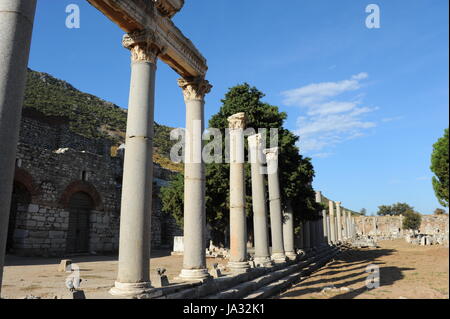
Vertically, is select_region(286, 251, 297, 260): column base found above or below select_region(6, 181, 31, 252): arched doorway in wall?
below

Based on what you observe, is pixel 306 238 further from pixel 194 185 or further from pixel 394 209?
pixel 394 209

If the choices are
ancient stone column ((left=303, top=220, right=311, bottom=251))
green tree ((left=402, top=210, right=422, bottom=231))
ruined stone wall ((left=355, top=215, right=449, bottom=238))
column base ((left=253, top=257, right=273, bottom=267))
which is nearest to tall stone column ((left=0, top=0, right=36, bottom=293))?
column base ((left=253, top=257, right=273, bottom=267))

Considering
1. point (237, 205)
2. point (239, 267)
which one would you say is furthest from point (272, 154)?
point (239, 267)

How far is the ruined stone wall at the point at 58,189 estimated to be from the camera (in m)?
A: 15.5

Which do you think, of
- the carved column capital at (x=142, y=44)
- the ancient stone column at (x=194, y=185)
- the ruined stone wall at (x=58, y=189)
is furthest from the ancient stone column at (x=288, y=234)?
the carved column capital at (x=142, y=44)

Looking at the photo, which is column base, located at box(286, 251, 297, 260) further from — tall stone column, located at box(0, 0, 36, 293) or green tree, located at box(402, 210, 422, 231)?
green tree, located at box(402, 210, 422, 231)

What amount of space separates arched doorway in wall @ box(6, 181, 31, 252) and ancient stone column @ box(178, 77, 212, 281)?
11.3m

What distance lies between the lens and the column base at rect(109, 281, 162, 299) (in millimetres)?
5375

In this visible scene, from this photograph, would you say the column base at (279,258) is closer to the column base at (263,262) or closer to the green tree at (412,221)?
the column base at (263,262)

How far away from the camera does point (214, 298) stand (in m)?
6.69

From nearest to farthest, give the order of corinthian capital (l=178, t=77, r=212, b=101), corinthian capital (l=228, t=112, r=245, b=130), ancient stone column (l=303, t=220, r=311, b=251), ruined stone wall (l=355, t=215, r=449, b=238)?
corinthian capital (l=178, t=77, r=212, b=101) → corinthian capital (l=228, t=112, r=245, b=130) → ancient stone column (l=303, t=220, r=311, b=251) → ruined stone wall (l=355, t=215, r=449, b=238)

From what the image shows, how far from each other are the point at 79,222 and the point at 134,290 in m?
14.8
